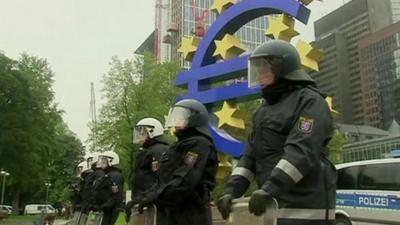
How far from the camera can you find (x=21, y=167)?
34031 mm

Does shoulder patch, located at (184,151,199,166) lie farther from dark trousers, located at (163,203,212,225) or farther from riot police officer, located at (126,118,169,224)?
riot police officer, located at (126,118,169,224)

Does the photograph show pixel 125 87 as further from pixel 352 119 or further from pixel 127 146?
pixel 352 119

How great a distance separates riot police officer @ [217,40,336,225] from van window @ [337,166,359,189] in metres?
8.86

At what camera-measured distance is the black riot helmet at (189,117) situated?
17.7 ft

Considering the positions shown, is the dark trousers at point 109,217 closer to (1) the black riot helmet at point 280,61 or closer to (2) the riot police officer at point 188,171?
(2) the riot police officer at point 188,171

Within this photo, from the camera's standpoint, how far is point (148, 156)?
Answer: 6398mm

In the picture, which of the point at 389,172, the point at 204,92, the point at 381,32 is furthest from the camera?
the point at 381,32

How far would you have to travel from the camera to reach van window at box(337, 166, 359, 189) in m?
11.9

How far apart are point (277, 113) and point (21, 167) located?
3304 cm

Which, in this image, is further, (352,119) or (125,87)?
(352,119)

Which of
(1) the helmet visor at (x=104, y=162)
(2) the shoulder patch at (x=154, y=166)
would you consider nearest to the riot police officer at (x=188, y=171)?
(2) the shoulder patch at (x=154, y=166)

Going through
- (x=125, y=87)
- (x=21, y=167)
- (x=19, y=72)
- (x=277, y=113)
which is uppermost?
(x=19, y=72)

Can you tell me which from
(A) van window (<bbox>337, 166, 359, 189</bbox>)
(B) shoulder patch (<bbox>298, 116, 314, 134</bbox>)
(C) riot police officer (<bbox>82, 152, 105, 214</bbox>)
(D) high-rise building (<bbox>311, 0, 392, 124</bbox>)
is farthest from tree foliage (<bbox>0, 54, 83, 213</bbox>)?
(D) high-rise building (<bbox>311, 0, 392, 124</bbox>)

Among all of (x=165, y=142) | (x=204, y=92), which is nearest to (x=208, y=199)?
(x=165, y=142)
